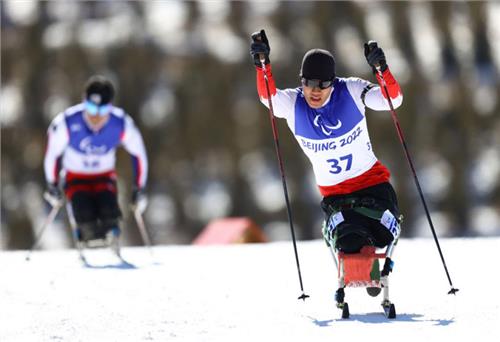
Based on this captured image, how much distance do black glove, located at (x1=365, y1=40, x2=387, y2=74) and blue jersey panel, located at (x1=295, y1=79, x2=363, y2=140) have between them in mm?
224

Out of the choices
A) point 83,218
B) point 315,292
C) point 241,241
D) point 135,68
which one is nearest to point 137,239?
point 135,68

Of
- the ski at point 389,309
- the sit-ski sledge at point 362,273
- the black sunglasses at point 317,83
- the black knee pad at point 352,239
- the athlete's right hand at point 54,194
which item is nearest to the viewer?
the ski at point 389,309

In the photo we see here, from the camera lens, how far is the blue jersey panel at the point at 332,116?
7.70 metres

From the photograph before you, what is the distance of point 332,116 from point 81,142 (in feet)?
16.2

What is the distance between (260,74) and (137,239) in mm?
27585

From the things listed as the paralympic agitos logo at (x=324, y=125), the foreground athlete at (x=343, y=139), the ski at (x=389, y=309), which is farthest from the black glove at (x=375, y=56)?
the ski at (x=389, y=309)

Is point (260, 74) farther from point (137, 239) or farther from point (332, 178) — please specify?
point (137, 239)

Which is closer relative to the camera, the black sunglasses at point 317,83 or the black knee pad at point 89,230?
the black sunglasses at point 317,83

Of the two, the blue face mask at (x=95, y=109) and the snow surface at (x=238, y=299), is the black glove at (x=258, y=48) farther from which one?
the blue face mask at (x=95, y=109)

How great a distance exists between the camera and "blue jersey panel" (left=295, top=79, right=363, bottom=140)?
770cm

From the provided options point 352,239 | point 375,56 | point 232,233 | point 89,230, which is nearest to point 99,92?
point 89,230

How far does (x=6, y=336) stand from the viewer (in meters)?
6.91

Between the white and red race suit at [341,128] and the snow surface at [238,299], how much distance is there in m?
0.85

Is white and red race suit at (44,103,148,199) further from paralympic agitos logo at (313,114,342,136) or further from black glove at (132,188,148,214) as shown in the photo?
paralympic agitos logo at (313,114,342,136)
